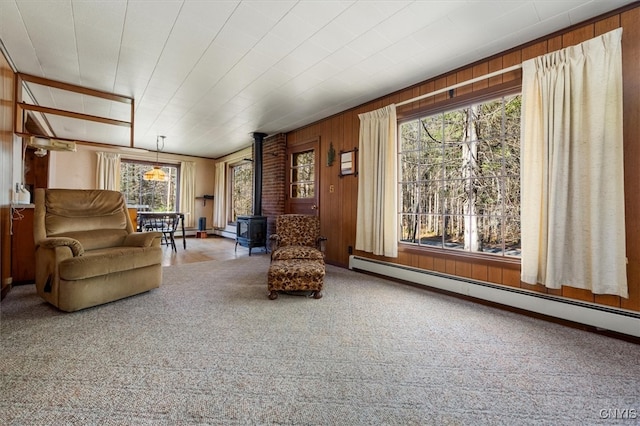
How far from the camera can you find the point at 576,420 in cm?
128

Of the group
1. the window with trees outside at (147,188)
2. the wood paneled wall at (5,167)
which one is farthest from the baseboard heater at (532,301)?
the window with trees outside at (147,188)

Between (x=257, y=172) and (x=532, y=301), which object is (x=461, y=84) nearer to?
(x=532, y=301)

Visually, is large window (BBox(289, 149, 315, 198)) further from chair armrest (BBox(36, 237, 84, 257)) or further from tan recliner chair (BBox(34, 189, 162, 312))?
chair armrest (BBox(36, 237, 84, 257))

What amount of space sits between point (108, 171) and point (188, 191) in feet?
6.45

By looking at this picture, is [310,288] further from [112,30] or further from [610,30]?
[610,30]

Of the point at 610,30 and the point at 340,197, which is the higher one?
the point at 610,30

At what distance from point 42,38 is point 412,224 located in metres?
4.45

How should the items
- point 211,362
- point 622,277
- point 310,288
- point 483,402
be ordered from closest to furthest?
point 483,402, point 211,362, point 622,277, point 310,288

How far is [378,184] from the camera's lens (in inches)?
150

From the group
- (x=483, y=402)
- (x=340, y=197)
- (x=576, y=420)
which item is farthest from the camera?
(x=340, y=197)

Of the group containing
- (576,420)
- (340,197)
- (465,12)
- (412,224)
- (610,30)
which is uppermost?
(465,12)

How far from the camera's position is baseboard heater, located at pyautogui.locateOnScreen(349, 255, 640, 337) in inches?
82.0

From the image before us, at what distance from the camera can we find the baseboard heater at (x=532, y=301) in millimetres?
2084

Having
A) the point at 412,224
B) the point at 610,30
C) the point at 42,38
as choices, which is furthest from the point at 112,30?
the point at 610,30
